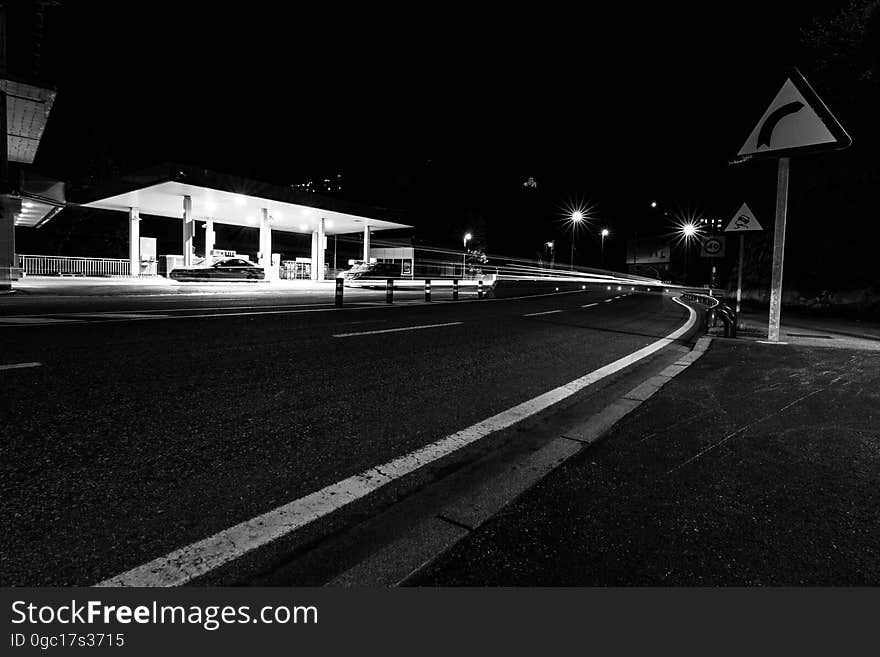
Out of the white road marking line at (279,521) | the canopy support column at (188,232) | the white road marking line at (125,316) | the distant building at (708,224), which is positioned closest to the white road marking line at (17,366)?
the white road marking line at (279,521)

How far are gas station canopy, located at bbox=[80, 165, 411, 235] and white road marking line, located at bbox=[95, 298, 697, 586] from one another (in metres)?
23.0

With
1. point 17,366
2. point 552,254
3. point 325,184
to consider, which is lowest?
point 17,366

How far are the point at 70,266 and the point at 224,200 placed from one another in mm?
13295

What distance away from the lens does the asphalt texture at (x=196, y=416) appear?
195 cm

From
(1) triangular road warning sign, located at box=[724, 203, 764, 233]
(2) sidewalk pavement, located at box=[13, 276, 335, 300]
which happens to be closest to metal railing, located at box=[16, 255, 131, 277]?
(2) sidewalk pavement, located at box=[13, 276, 335, 300]

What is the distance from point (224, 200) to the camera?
26469mm

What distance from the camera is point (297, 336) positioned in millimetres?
6957

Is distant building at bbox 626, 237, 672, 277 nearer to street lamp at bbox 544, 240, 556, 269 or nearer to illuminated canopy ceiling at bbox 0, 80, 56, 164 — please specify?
street lamp at bbox 544, 240, 556, 269

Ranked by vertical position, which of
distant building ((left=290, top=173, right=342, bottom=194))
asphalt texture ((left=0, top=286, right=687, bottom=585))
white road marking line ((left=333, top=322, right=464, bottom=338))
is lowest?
asphalt texture ((left=0, top=286, right=687, bottom=585))

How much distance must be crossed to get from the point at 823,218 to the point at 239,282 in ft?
88.3

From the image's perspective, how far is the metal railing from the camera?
98.4 ft

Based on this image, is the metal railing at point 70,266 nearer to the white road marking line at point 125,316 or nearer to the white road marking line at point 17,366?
the white road marking line at point 125,316

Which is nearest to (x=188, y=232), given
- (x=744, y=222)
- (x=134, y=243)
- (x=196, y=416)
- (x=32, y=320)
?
(x=134, y=243)

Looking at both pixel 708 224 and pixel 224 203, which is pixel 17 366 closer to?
pixel 224 203
